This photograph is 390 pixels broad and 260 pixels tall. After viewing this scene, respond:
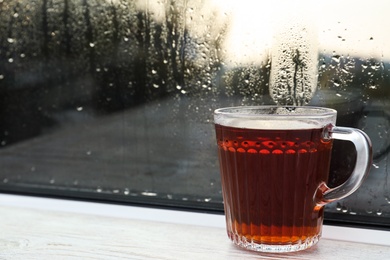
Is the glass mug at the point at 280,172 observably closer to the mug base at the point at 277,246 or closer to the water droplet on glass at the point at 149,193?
the mug base at the point at 277,246

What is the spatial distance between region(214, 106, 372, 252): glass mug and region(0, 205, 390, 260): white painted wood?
25 mm

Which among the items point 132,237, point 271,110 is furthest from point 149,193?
A: point 271,110

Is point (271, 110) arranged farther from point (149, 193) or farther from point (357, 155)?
point (149, 193)

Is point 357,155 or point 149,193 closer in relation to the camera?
point 357,155

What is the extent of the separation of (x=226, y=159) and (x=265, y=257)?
12cm

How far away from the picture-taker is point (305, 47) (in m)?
0.75

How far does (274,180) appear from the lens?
2.11ft

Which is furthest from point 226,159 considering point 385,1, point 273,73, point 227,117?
point 385,1

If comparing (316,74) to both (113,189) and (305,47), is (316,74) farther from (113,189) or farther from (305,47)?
(113,189)

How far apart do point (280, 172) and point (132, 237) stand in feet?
0.71

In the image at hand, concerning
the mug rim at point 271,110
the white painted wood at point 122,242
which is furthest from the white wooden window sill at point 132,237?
the mug rim at point 271,110

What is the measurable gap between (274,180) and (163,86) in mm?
266

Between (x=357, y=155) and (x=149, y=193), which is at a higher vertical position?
(x=357, y=155)

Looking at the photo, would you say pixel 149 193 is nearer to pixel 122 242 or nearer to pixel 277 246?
pixel 122 242
